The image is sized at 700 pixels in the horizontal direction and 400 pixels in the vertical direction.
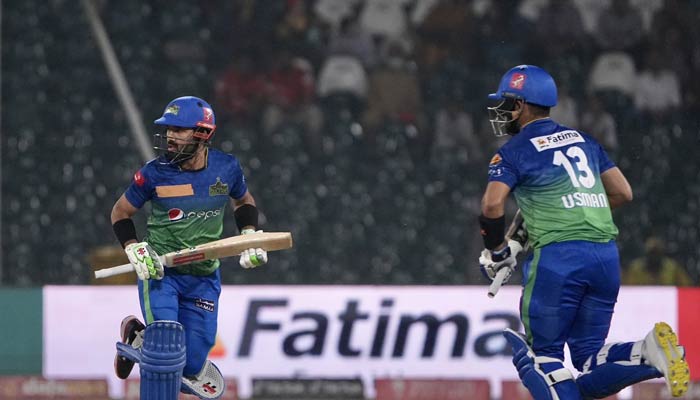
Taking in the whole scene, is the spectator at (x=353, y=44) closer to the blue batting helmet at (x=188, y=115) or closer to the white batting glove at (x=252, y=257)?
the blue batting helmet at (x=188, y=115)

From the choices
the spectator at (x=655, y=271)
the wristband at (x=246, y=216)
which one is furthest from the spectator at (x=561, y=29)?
the wristband at (x=246, y=216)

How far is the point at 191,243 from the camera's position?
720 cm

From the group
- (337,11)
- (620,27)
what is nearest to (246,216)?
(337,11)

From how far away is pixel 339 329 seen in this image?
31.8 feet

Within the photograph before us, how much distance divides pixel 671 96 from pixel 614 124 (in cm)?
71

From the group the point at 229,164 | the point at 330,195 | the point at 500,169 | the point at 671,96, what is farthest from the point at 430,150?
the point at 500,169

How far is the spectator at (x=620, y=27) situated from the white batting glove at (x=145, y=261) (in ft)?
24.2

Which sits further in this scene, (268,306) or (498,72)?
(498,72)

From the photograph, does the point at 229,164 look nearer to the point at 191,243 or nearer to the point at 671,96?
the point at 191,243

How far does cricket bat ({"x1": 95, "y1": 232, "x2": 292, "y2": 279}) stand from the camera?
691 cm

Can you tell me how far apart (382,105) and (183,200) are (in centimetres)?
581

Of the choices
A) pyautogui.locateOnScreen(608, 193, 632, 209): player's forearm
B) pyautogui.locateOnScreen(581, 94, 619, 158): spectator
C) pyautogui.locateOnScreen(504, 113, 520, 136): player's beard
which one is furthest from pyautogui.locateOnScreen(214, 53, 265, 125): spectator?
pyautogui.locateOnScreen(608, 193, 632, 209): player's forearm

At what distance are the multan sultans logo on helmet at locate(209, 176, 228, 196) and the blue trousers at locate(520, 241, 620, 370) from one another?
1686 millimetres

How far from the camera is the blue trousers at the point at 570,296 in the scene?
631 cm
